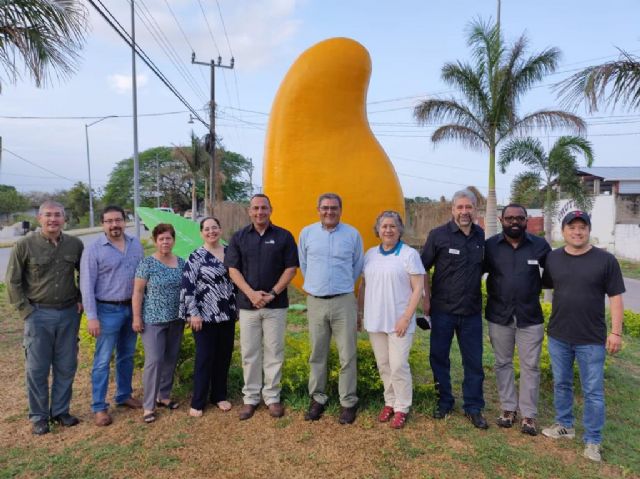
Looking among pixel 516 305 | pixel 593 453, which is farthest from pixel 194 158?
pixel 593 453

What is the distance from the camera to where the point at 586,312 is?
3119 millimetres

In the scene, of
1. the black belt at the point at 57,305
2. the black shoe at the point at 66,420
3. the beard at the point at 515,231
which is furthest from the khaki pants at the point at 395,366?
the black shoe at the point at 66,420

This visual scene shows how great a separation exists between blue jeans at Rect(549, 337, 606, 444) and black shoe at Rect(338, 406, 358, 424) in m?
1.44

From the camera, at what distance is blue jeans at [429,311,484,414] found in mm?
3469

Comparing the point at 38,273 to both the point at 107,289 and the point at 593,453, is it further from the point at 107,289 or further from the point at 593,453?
the point at 593,453

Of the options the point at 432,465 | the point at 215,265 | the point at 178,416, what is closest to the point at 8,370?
the point at 178,416

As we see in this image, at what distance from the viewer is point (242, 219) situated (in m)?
17.3

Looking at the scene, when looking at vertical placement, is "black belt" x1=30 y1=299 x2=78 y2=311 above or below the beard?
below

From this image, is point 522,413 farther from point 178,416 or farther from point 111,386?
point 111,386

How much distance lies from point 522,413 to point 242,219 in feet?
47.8

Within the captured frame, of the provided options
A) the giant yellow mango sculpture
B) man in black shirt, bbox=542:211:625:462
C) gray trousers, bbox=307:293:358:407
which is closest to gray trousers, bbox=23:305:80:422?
gray trousers, bbox=307:293:358:407

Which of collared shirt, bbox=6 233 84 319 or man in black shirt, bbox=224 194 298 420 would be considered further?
man in black shirt, bbox=224 194 298 420

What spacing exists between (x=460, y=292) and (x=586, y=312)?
0.79 meters

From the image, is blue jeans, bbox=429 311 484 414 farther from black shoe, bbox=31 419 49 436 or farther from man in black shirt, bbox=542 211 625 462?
black shoe, bbox=31 419 49 436
